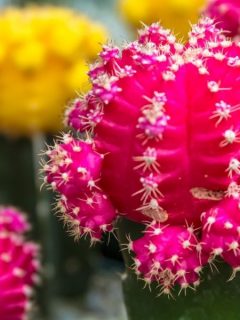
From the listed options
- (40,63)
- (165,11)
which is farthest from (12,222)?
(165,11)

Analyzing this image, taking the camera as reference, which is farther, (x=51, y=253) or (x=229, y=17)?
(x=51, y=253)

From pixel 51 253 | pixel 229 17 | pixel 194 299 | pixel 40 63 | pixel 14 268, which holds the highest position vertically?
pixel 40 63

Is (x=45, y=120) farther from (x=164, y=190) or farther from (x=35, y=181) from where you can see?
(x=164, y=190)

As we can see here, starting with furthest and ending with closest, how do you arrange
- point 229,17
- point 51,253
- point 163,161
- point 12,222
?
point 51,253
point 12,222
point 229,17
point 163,161

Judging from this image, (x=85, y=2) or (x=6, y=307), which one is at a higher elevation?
(x=85, y=2)

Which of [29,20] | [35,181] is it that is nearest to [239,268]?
[29,20]

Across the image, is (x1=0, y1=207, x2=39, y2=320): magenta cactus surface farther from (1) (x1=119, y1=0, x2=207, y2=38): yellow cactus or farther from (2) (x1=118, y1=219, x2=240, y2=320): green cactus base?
(1) (x1=119, y1=0, x2=207, y2=38): yellow cactus

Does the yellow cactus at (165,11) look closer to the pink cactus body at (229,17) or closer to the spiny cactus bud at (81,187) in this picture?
the pink cactus body at (229,17)

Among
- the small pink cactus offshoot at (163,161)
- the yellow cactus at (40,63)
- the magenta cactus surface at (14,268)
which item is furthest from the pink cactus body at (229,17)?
the yellow cactus at (40,63)

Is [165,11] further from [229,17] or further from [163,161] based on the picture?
[163,161]
